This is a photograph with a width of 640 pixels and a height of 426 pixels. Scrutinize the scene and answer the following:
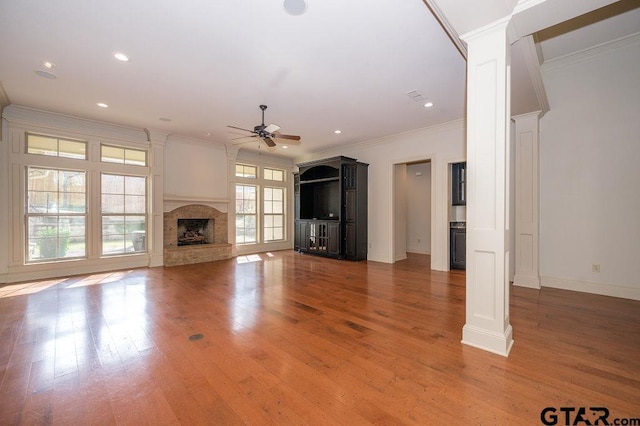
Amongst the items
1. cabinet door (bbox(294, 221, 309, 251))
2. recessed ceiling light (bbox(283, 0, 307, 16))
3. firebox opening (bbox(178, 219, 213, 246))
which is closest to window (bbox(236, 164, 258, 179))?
firebox opening (bbox(178, 219, 213, 246))

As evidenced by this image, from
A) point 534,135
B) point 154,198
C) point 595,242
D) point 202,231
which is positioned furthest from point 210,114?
point 595,242

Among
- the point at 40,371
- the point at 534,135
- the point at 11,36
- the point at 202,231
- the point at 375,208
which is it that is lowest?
the point at 40,371

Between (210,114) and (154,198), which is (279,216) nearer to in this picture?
(154,198)

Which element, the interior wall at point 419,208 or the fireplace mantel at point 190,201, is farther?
the interior wall at point 419,208

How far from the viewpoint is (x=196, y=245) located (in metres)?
6.95

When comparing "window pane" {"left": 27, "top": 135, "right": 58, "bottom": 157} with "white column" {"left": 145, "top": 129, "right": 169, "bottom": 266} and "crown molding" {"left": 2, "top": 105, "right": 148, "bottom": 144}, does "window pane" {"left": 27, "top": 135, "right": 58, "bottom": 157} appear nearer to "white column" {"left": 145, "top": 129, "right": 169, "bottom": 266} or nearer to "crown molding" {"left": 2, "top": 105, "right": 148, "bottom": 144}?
"crown molding" {"left": 2, "top": 105, "right": 148, "bottom": 144}

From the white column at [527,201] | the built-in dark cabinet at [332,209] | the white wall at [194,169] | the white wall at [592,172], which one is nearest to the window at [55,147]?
the white wall at [194,169]

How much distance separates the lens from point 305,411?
169cm

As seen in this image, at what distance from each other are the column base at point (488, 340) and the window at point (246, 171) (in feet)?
23.1

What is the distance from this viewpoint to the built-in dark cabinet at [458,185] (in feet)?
19.0

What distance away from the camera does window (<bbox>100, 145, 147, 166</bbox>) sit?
5828 mm

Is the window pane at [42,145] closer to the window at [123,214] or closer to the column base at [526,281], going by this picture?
the window at [123,214]

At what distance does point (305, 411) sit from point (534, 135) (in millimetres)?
5167

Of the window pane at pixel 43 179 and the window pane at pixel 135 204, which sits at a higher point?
the window pane at pixel 43 179
